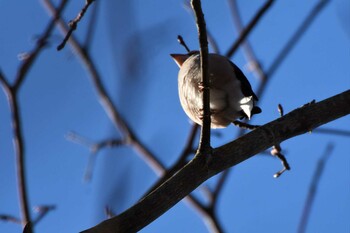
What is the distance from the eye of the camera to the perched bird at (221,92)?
2.77 meters

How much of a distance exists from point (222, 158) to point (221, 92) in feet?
2.23

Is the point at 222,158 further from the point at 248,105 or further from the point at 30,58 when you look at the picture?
the point at 30,58

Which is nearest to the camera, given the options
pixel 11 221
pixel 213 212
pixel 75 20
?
pixel 75 20

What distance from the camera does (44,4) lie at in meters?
3.52

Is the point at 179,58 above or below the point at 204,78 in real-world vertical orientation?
below

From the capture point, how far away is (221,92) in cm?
280

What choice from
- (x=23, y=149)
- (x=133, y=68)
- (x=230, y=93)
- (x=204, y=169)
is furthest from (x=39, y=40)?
(x=133, y=68)

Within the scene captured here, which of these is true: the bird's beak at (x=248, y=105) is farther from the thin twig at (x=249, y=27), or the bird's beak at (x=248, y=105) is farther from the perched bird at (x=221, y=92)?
the thin twig at (x=249, y=27)

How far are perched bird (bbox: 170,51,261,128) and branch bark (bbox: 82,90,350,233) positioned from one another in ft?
1.46

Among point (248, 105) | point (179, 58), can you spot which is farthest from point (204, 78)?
point (179, 58)

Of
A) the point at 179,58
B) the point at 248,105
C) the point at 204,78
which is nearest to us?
the point at 204,78

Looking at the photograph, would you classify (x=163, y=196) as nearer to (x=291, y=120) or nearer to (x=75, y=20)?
(x=291, y=120)

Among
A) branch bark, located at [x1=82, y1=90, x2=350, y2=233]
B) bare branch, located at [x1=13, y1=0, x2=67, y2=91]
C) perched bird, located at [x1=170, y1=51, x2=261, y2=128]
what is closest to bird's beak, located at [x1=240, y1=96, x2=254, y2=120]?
perched bird, located at [x1=170, y1=51, x2=261, y2=128]

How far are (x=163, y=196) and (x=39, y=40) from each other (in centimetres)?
137
